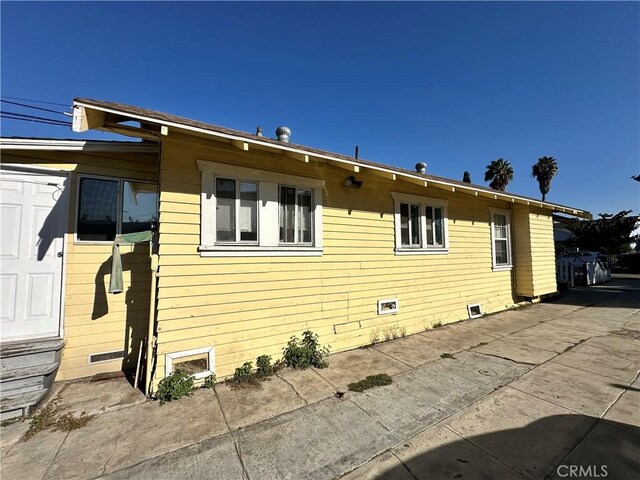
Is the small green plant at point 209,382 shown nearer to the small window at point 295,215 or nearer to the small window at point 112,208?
the small window at point 295,215

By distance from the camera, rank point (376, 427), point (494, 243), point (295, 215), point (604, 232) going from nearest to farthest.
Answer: point (376, 427) → point (295, 215) → point (494, 243) → point (604, 232)

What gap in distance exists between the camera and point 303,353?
15.1 feet

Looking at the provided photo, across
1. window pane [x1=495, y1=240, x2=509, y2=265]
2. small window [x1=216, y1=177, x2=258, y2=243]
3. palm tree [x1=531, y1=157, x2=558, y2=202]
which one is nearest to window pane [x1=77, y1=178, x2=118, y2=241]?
small window [x1=216, y1=177, x2=258, y2=243]

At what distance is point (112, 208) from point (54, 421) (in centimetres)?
301

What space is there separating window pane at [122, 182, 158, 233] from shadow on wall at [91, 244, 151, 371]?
1.32 ft

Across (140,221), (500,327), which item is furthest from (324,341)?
(500,327)

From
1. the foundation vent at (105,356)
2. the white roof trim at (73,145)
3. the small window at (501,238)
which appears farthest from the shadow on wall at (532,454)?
the small window at (501,238)

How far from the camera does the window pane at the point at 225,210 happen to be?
4273 millimetres

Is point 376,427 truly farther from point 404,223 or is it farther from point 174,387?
point 404,223

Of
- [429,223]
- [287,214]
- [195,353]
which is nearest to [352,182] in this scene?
[287,214]

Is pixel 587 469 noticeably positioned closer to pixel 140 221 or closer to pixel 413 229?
pixel 413 229

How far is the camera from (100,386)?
401 centimetres

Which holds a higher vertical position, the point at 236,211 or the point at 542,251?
the point at 236,211

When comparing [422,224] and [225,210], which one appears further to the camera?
[422,224]
